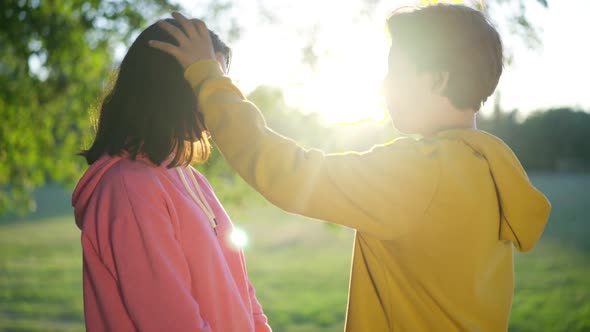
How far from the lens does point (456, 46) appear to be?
153 cm

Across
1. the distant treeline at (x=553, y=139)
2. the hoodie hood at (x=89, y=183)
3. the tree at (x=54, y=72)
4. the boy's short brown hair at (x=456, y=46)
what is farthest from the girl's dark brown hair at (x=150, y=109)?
the distant treeline at (x=553, y=139)

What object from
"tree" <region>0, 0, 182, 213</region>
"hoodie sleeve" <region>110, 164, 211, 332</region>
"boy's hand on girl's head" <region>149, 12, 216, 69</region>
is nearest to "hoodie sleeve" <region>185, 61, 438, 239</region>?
"boy's hand on girl's head" <region>149, 12, 216, 69</region>

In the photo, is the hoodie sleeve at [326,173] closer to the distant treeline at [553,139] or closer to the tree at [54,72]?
the tree at [54,72]

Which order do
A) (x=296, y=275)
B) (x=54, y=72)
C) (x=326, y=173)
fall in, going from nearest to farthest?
(x=326, y=173)
(x=54, y=72)
(x=296, y=275)

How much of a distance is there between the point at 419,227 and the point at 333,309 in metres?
9.93

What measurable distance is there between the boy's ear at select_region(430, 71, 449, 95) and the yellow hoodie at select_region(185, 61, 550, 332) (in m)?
0.12

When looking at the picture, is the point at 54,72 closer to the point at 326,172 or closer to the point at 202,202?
the point at 202,202

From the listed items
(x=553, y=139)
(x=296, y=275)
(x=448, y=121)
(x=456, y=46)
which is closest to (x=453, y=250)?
→ (x=448, y=121)

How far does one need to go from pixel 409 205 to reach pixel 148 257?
29.5 inches

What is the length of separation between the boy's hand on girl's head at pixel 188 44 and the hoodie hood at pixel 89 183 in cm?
44

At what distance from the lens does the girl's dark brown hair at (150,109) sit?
71.8 inches

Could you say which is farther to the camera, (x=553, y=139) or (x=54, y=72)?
(x=553, y=139)

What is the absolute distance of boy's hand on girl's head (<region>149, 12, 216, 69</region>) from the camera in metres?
1.54

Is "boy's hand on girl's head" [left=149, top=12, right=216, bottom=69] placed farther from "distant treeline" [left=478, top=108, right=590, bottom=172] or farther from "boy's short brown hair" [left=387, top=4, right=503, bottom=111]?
"distant treeline" [left=478, top=108, right=590, bottom=172]
